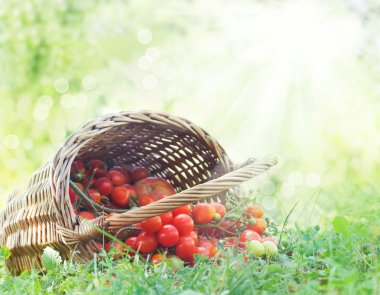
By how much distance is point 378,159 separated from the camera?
4.78m

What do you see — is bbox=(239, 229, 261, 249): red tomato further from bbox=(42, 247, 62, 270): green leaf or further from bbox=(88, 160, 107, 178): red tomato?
bbox=(88, 160, 107, 178): red tomato

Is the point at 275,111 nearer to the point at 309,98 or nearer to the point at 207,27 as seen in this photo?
the point at 309,98

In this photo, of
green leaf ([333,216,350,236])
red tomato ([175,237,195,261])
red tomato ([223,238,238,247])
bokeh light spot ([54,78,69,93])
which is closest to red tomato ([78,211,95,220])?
red tomato ([175,237,195,261])

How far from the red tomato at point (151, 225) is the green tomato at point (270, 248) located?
0.33m

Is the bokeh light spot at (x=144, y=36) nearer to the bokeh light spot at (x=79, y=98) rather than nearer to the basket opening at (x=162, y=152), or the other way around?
the bokeh light spot at (x=79, y=98)

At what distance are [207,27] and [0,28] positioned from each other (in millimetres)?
2301

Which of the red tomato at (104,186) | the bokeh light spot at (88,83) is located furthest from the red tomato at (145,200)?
the bokeh light spot at (88,83)

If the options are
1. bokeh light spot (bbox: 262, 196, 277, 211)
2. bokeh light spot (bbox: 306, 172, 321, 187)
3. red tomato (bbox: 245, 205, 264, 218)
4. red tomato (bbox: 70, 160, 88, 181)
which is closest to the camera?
red tomato (bbox: 245, 205, 264, 218)

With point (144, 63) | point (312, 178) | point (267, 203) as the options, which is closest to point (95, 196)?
point (267, 203)

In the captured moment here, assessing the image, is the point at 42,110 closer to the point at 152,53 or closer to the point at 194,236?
the point at 152,53

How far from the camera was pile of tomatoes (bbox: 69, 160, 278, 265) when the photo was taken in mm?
1789

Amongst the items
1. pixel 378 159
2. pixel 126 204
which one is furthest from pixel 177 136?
pixel 378 159

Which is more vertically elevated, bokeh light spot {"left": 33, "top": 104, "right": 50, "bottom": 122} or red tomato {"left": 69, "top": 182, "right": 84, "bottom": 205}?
red tomato {"left": 69, "top": 182, "right": 84, "bottom": 205}

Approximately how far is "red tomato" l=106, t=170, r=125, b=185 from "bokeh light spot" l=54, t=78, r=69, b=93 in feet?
11.4
